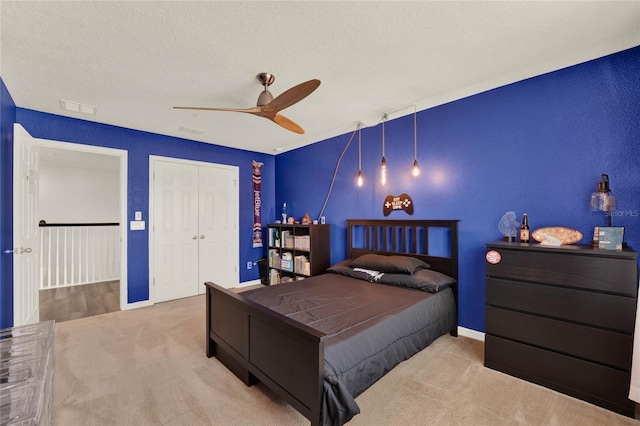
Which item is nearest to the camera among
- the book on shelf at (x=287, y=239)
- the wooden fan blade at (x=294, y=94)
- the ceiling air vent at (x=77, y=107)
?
the wooden fan blade at (x=294, y=94)

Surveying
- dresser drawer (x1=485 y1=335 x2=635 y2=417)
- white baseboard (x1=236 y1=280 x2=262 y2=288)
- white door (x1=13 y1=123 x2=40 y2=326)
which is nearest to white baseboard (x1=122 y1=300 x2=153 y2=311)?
white door (x1=13 y1=123 x2=40 y2=326)

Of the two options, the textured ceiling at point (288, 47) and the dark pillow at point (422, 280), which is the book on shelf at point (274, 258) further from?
the textured ceiling at point (288, 47)

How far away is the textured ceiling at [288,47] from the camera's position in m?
1.72

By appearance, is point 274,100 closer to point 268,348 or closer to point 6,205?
point 268,348

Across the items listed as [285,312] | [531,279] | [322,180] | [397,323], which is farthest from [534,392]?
[322,180]

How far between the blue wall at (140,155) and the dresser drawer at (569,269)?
4133 mm

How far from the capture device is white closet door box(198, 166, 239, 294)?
468cm

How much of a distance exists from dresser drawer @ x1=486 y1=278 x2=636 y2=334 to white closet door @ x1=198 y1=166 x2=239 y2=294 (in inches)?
161

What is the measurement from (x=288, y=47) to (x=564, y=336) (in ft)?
9.76

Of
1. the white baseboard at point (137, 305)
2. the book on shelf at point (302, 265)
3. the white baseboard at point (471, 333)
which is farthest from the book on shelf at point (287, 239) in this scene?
the white baseboard at point (471, 333)

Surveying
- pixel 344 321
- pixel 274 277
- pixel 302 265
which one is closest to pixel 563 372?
pixel 344 321

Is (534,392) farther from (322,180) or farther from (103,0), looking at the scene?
(103,0)

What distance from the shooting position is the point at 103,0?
162 cm

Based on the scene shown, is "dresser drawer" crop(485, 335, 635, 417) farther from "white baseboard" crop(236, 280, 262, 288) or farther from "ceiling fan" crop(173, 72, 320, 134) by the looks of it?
"white baseboard" crop(236, 280, 262, 288)
